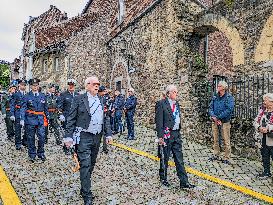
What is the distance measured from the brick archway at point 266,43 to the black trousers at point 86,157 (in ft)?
18.2

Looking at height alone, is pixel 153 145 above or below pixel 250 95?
below

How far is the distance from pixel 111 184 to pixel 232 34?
6.03 meters

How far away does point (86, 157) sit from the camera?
4.63 metres

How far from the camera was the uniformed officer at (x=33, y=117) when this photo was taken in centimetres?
714

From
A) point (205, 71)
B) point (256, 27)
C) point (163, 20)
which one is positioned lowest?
point (205, 71)

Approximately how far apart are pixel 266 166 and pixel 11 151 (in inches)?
254

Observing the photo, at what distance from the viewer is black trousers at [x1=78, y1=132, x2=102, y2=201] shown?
14.8 ft

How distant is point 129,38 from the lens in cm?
1537

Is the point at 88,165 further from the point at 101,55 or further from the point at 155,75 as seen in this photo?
the point at 101,55

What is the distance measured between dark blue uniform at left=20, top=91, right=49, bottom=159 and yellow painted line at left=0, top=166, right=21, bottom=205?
4.50ft

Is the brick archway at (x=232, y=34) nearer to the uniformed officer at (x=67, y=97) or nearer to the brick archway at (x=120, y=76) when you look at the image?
the uniformed officer at (x=67, y=97)

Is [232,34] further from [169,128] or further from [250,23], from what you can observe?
[169,128]

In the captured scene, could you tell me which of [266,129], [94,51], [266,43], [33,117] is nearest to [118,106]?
[33,117]

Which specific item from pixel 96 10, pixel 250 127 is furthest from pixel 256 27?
pixel 96 10
